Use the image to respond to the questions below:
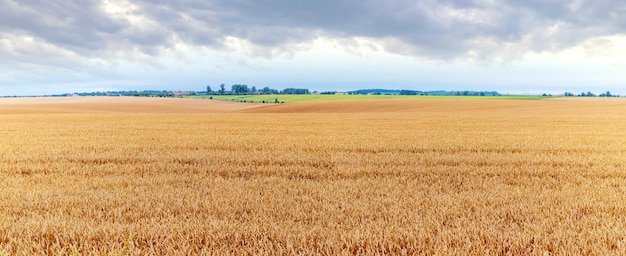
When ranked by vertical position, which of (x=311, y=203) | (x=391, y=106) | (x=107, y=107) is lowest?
(x=107, y=107)

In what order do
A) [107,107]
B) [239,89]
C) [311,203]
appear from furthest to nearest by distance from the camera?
[239,89] < [107,107] < [311,203]

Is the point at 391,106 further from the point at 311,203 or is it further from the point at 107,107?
the point at 311,203

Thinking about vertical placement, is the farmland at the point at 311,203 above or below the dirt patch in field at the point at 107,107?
above

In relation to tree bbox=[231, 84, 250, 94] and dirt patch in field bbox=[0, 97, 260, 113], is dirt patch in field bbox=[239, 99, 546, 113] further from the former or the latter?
tree bbox=[231, 84, 250, 94]

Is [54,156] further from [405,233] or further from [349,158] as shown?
[405,233]

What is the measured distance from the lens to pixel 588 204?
596 centimetres

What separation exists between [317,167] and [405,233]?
4.90 meters

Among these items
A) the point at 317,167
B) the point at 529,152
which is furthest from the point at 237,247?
the point at 529,152

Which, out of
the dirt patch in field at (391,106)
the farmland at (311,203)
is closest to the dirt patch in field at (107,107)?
the dirt patch in field at (391,106)

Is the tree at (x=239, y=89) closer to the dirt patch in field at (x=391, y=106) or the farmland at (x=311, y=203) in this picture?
the dirt patch in field at (x=391, y=106)

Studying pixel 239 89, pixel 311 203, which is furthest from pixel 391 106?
pixel 239 89

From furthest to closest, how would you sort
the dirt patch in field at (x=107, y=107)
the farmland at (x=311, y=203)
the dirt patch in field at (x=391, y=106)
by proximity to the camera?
the dirt patch in field at (x=107, y=107) → the dirt patch in field at (x=391, y=106) → the farmland at (x=311, y=203)

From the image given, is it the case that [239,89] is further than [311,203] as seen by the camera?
Yes

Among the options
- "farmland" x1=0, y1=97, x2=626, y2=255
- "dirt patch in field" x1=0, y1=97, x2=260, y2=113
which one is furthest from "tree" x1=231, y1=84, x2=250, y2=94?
"farmland" x1=0, y1=97, x2=626, y2=255
